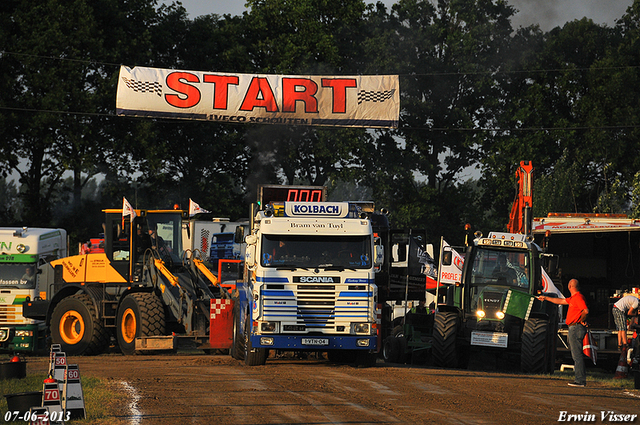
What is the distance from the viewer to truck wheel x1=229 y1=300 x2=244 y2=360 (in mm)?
18906

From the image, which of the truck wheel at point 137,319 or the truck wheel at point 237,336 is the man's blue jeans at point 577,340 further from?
the truck wheel at point 137,319

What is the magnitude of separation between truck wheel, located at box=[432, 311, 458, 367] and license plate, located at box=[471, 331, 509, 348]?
1.48 ft

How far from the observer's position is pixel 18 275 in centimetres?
2633

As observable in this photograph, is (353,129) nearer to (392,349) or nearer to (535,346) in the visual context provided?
(392,349)

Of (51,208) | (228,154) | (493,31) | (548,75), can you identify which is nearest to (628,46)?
(548,75)

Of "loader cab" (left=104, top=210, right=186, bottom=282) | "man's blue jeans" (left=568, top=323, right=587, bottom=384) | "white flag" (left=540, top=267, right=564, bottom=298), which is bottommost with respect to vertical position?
"man's blue jeans" (left=568, top=323, right=587, bottom=384)

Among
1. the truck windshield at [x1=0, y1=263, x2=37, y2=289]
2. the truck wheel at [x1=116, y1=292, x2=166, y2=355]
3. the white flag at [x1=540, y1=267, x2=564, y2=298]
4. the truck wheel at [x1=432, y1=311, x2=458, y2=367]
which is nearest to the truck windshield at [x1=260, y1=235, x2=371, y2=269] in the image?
the truck wheel at [x1=432, y1=311, x2=458, y2=367]

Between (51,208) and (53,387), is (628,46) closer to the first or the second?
(51,208)

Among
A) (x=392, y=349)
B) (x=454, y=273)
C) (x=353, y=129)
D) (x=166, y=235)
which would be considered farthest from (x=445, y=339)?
(x=353, y=129)

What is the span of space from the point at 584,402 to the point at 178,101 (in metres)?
19.7

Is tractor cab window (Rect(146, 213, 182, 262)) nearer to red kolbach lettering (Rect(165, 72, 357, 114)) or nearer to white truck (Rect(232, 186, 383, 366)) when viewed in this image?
white truck (Rect(232, 186, 383, 366))

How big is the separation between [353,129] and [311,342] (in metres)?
32.0

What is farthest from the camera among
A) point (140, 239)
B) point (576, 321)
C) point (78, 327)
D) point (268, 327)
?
point (78, 327)

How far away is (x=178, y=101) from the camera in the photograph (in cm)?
2936
